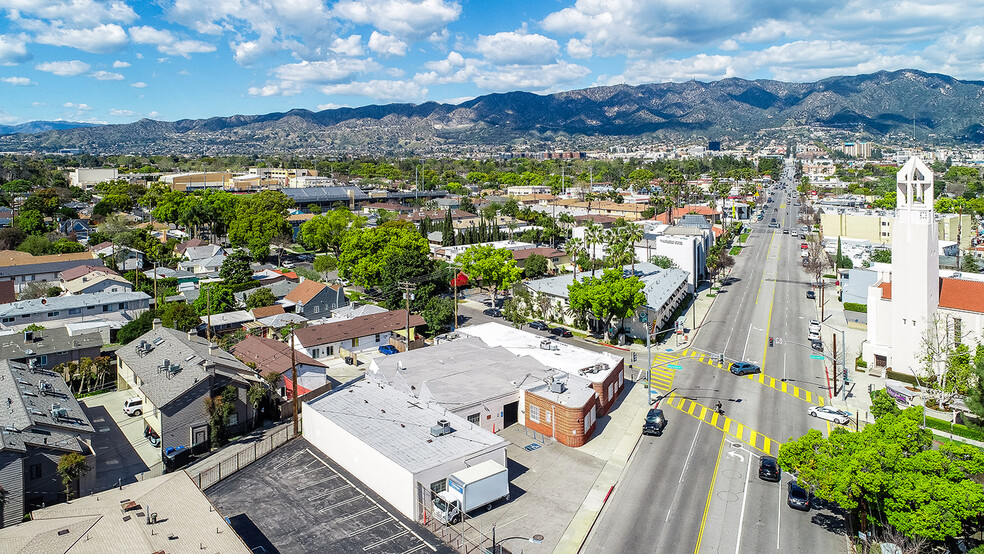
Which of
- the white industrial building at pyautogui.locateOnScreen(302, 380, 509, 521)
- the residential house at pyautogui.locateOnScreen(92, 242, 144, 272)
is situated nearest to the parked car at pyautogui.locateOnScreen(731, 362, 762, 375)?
the white industrial building at pyautogui.locateOnScreen(302, 380, 509, 521)

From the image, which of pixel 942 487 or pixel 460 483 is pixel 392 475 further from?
pixel 942 487

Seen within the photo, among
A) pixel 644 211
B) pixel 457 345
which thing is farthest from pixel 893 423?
pixel 644 211

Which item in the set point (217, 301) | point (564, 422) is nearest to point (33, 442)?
point (564, 422)

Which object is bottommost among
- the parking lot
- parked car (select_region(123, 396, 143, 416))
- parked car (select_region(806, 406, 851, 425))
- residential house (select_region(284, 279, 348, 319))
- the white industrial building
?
parked car (select_region(806, 406, 851, 425))

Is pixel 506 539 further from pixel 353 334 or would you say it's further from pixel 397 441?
pixel 353 334

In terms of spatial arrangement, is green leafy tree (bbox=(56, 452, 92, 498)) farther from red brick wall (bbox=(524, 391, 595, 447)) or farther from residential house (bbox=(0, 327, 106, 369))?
red brick wall (bbox=(524, 391, 595, 447))
